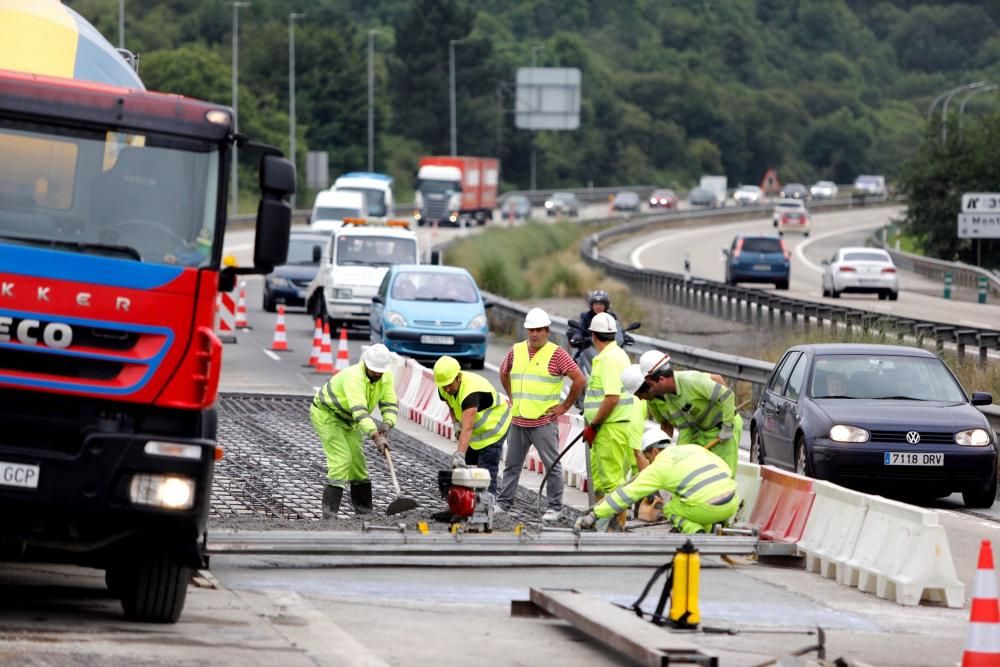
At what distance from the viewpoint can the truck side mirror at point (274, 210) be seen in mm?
10094

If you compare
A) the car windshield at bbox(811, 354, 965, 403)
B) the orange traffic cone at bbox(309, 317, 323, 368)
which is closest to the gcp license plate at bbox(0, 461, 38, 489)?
the car windshield at bbox(811, 354, 965, 403)

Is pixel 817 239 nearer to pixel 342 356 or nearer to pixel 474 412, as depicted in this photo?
pixel 342 356

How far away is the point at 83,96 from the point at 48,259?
95cm

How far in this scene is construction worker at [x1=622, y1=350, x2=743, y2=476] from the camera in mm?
14422

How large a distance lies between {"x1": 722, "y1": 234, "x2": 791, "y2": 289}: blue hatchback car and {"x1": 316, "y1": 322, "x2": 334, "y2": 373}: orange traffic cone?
2587 centimetres

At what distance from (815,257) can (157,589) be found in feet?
225

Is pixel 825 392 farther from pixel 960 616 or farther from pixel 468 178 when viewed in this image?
pixel 468 178

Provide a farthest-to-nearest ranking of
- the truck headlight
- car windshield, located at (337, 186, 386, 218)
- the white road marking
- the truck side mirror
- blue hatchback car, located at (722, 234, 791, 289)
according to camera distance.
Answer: car windshield, located at (337, 186, 386, 218), the white road marking, blue hatchback car, located at (722, 234, 791, 289), the truck side mirror, the truck headlight

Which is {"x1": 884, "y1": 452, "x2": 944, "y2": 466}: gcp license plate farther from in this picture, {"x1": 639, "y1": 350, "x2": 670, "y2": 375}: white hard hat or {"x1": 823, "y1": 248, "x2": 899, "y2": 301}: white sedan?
{"x1": 823, "y1": 248, "x2": 899, "y2": 301}: white sedan

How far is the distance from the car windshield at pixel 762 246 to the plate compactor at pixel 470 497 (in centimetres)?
4191

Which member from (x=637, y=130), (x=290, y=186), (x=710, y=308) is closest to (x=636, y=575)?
(x=290, y=186)

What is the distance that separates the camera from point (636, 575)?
1296cm

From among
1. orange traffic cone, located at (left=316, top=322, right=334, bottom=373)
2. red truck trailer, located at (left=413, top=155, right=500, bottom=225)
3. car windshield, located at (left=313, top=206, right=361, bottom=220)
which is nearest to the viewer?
orange traffic cone, located at (left=316, top=322, right=334, bottom=373)

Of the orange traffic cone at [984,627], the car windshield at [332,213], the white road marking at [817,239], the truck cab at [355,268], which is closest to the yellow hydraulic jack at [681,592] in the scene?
the orange traffic cone at [984,627]
